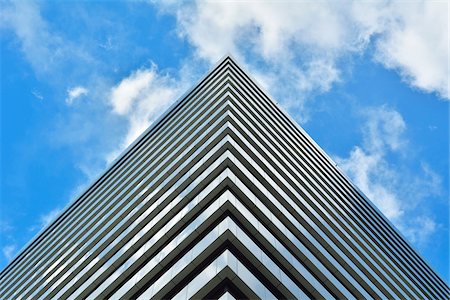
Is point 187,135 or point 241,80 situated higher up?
point 241,80

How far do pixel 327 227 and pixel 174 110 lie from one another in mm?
21058

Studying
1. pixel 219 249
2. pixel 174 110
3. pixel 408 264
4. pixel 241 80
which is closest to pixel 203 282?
pixel 219 249

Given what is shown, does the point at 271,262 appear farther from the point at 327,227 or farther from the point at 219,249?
the point at 327,227

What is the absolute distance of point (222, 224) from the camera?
1995 cm

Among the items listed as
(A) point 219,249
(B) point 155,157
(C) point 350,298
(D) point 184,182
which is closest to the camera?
(A) point 219,249

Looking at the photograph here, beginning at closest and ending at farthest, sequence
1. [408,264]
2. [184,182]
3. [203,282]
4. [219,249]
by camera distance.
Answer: [203,282]
[219,249]
[184,182]
[408,264]

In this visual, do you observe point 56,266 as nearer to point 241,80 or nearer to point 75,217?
point 75,217

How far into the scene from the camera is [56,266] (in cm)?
3644

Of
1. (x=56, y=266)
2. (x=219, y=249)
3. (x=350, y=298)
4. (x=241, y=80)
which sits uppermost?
(x=241, y=80)

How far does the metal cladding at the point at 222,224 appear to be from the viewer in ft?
65.1

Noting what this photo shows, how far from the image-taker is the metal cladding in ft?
65.1

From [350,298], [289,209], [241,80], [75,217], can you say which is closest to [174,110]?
[241,80]

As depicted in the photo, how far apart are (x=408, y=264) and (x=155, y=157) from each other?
2747 centimetres

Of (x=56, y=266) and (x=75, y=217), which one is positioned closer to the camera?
(x=56, y=266)
